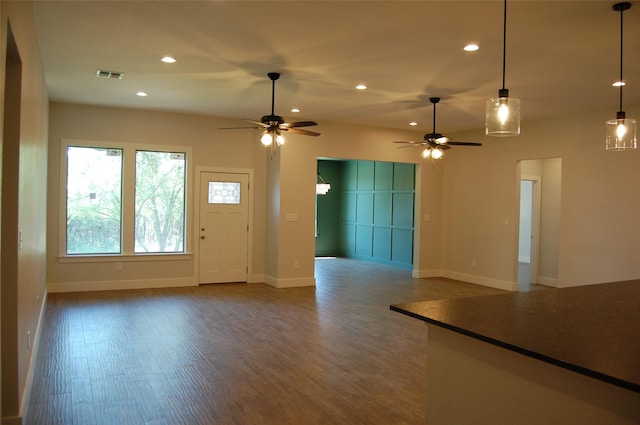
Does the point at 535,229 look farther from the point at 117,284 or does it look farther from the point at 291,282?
the point at 117,284

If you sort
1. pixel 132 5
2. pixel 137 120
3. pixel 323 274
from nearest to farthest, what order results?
1. pixel 132 5
2. pixel 137 120
3. pixel 323 274

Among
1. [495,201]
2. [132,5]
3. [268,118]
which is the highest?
[132,5]

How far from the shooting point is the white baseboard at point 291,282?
8164mm

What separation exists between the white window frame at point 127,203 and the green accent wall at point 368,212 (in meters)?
5.08

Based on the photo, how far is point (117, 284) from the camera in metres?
7.67

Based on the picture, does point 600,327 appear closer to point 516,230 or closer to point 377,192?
point 516,230

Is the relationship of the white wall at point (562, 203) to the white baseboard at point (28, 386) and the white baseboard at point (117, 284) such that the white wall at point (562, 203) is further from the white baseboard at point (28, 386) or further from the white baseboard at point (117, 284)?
the white baseboard at point (28, 386)

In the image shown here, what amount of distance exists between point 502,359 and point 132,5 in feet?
11.6

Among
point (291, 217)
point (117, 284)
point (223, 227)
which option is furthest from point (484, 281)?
point (117, 284)

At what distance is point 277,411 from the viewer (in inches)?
131

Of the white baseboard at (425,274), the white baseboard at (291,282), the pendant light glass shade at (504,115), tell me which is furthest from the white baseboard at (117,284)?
the pendant light glass shade at (504,115)

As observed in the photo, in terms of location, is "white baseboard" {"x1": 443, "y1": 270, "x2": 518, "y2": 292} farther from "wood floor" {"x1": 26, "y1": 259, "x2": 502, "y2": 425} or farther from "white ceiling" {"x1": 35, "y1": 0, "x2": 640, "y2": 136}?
"white ceiling" {"x1": 35, "y1": 0, "x2": 640, "y2": 136}

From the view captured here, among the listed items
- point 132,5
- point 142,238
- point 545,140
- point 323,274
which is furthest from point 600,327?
point 323,274

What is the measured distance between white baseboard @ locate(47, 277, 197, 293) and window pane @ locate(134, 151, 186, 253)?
20.2 inches
